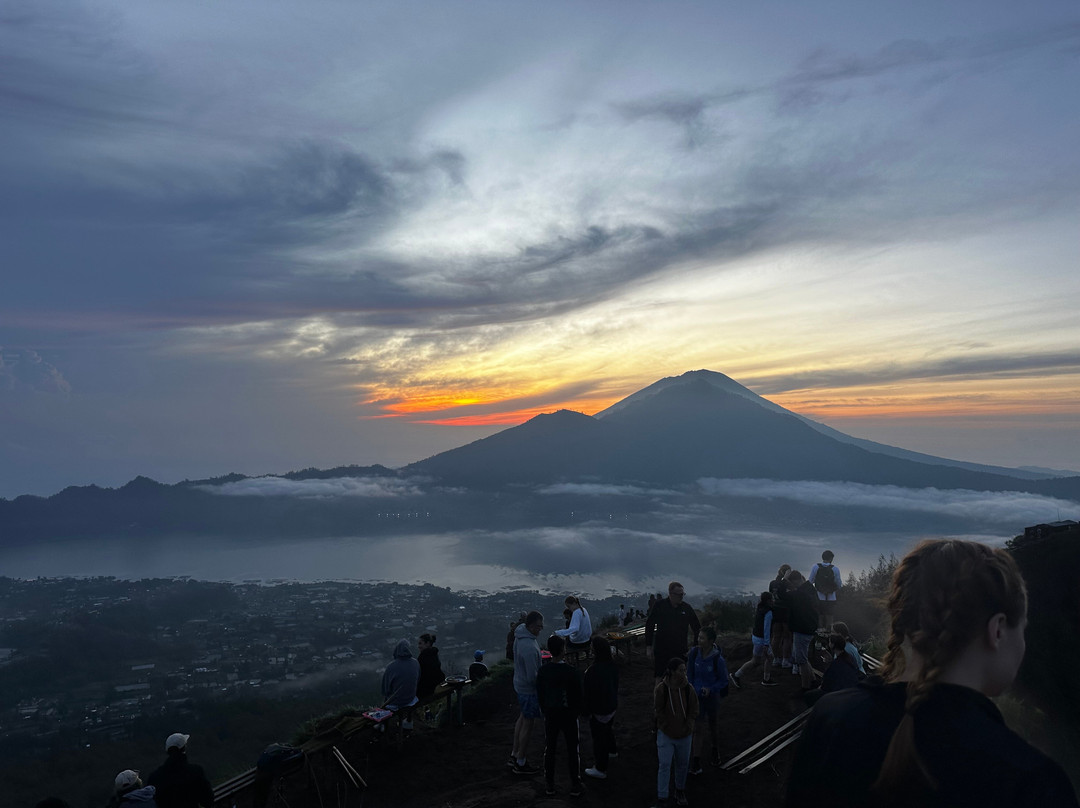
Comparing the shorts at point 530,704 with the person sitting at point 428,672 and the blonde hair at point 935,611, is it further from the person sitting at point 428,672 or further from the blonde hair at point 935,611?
the blonde hair at point 935,611

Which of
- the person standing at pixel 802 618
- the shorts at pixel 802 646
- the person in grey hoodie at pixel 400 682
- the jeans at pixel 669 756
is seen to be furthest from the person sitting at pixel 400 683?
the shorts at pixel 802 646

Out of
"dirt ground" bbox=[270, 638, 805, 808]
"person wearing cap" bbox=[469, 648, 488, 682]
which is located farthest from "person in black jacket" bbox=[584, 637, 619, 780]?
"person wearing cap" bbox=[469, 648, 488, 682]

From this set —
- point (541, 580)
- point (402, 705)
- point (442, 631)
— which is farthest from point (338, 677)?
point (541, 580)

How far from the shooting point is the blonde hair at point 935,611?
1354 mm

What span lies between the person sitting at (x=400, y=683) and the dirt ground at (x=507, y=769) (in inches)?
24.5

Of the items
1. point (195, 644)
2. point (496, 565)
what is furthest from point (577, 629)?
point (496, 565)

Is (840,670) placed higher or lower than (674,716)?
higher

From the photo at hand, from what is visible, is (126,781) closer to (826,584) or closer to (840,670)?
(840,670)

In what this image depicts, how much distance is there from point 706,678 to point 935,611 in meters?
6.88

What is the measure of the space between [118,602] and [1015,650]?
377 feet

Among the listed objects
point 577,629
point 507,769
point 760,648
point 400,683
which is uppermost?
point 577,629

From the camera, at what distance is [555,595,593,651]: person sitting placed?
1044 cm

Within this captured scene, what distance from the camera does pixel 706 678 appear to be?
765 centimetres

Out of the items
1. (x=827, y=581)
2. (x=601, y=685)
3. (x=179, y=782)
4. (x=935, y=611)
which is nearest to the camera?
(x=935, y=611)
